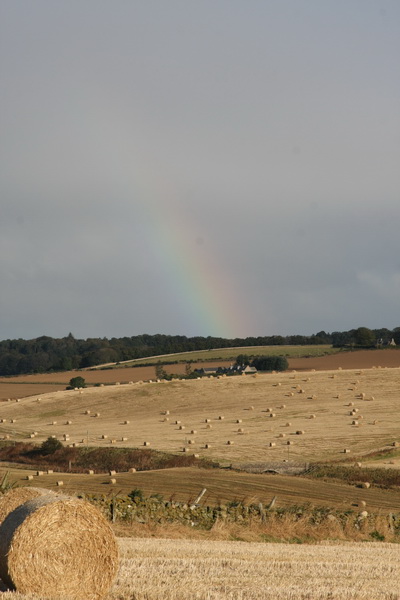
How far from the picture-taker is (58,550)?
1534cm

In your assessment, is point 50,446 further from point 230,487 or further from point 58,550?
point 58,550

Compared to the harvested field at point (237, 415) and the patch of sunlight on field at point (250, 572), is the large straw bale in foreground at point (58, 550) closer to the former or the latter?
the patch of sunlight on field at point (250, 572)

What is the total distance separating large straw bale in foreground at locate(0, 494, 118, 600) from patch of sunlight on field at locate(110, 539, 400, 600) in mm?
529

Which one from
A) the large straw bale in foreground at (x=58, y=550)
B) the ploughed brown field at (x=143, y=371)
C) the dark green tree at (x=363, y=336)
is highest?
the dark green tree at (x=363, y=336)

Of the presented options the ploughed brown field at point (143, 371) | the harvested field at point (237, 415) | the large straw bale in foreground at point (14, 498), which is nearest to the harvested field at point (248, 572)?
the large straw bale in foreground at point (14, 498)

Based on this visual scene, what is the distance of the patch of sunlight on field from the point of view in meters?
14.6

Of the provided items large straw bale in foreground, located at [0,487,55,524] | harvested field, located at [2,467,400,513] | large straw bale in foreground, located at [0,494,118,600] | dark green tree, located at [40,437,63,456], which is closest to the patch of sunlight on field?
large straw bale in foreground, located at [0,494,118,600]

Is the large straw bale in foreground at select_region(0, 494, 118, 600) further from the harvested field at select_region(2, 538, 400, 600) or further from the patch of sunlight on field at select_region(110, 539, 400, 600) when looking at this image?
the patch of sunlight on field at select_region(110, 539, 400, 600)

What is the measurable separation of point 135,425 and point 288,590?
52.2 meters

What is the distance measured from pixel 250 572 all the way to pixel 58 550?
13.4ft

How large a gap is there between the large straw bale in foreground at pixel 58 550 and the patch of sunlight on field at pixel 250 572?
0.53 m

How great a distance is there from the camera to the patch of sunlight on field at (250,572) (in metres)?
14.6

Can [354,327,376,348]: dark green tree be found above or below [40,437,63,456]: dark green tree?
above

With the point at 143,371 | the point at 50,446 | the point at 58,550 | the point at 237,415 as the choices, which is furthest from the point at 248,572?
the point at 143,371
